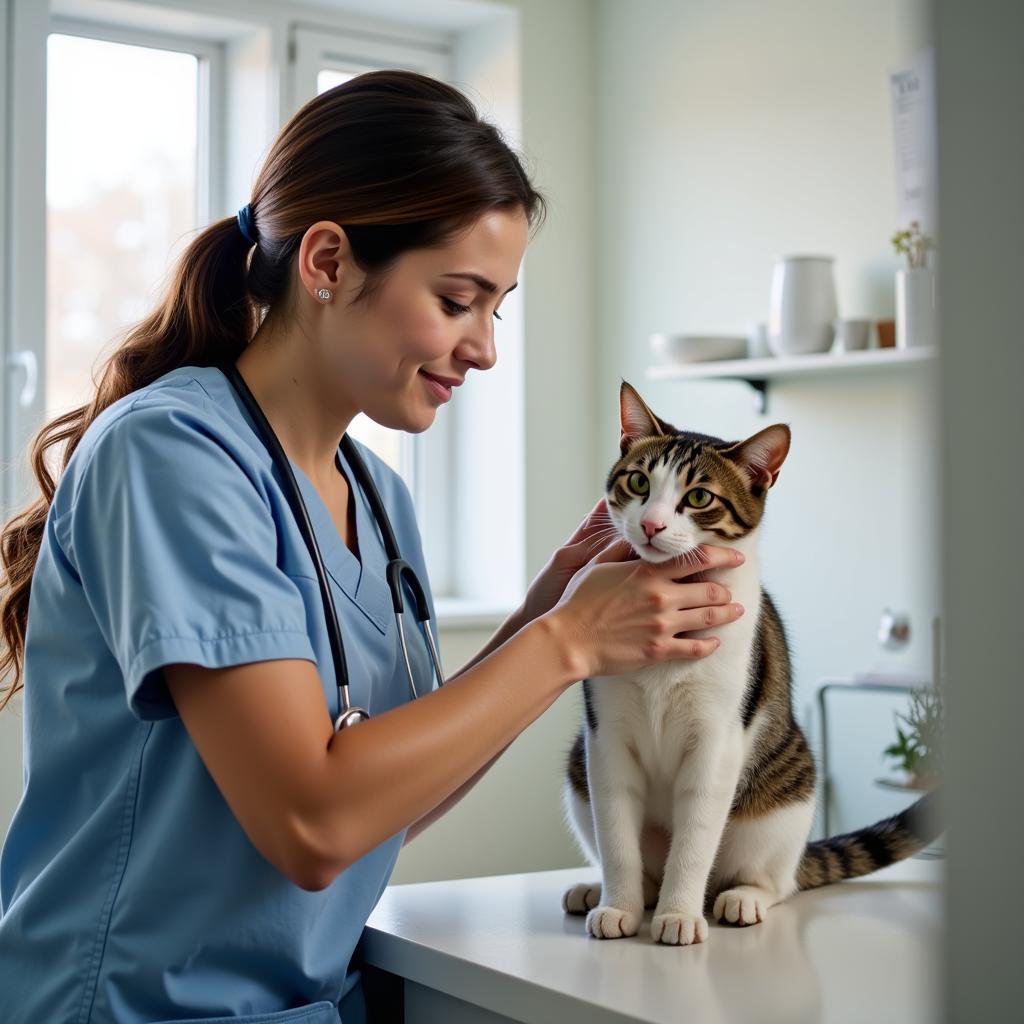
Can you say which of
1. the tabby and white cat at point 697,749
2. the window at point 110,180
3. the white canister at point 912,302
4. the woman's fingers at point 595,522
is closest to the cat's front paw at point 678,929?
the tabby and white cat at point 697,749

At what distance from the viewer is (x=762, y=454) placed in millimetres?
1109

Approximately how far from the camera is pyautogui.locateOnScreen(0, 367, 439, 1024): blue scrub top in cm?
91

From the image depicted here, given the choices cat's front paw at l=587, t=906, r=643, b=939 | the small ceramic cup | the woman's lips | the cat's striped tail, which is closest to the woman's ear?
the woman's lips

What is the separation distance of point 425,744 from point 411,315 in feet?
1.25

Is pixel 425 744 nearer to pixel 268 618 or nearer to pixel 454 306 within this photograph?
pixel 268 618

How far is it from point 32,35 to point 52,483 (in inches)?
70.9

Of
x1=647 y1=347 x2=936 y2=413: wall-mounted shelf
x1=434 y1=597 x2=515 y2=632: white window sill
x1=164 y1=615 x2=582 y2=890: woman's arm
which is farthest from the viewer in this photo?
x1=434 y1=597 x2=515 y2=632: white window sill

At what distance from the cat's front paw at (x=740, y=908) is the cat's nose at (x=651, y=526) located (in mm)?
321

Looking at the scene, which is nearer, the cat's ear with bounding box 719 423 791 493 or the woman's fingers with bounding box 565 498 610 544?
the cat's ear with bounding box 719 423 791 493

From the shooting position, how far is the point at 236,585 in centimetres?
92

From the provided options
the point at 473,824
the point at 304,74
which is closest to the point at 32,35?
the point at 304,74

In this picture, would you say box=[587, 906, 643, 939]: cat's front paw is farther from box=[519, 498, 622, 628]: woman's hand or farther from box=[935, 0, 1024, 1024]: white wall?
box=[935, 0, 1024, 1024]: white wall

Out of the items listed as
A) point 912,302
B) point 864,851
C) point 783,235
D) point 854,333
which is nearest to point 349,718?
point 864,851

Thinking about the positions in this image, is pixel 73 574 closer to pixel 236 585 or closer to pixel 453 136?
pixel 236 585
